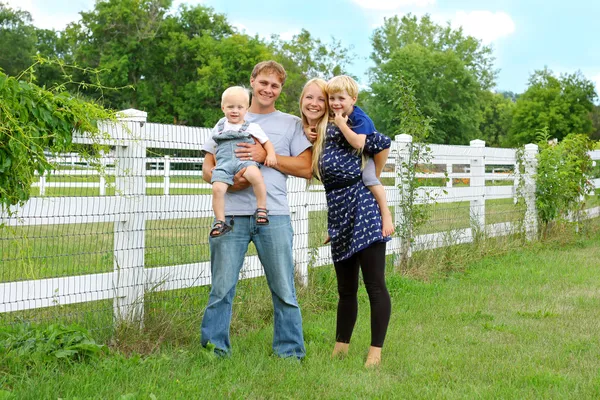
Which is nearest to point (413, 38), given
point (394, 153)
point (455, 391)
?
point (394, 153)

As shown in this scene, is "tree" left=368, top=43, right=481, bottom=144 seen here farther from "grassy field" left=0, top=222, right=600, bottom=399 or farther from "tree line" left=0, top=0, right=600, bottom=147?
"grassy field" left=0, top=222, right=600, bottom=399

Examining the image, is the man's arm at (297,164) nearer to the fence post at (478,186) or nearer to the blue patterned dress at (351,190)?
the blue patterned dress at (351,190)

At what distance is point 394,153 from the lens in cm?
841

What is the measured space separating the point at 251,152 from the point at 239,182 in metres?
0.20

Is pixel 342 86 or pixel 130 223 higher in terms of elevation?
pixel 342 86

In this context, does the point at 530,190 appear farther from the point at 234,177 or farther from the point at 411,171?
the point at 234,177

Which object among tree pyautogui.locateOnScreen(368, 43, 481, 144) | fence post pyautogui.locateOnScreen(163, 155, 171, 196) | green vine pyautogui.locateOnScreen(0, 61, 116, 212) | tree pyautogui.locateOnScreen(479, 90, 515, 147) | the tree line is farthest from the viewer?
tree pyautogui.locateOnScreen(479, 90, 515, 147)

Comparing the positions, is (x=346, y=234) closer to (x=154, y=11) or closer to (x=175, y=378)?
(x=175, y=378)

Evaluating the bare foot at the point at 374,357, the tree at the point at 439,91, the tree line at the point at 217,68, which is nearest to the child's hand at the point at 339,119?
the bare foot at the point at 374,357

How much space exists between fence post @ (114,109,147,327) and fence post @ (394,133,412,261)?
3897mm

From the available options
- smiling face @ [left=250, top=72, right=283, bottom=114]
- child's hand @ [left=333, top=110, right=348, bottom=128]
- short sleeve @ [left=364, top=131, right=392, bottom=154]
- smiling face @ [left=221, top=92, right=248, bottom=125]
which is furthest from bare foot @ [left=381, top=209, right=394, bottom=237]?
smiling face @ [left=221, top=92, right=248, bottom=125]

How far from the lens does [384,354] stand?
4.94 m

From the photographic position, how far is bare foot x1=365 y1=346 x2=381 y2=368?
4.66 meters

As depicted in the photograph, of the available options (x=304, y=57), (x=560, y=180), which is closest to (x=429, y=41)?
(x=304, y=57)
